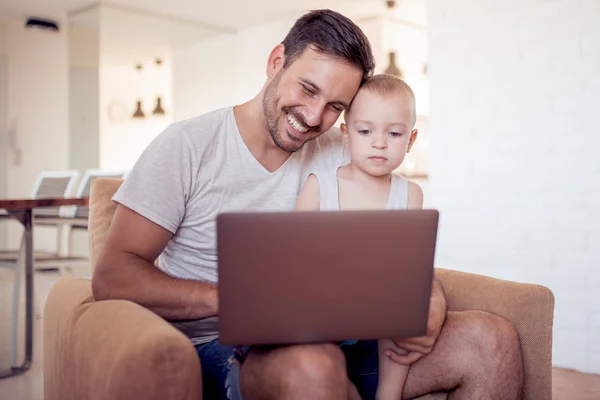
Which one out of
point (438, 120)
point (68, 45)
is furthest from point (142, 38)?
point (438, 120)

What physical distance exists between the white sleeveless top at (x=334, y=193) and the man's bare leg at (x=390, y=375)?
0.35m

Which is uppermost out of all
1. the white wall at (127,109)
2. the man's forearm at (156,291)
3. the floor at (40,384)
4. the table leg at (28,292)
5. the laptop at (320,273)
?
the white wall at (127,109)

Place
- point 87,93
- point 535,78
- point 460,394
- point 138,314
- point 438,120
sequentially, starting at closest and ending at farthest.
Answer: point 138,314 → point 460,394 → point 535,78 → point 438,120 → point 87,93

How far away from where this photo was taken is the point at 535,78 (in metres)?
2.79

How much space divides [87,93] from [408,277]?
613 cm

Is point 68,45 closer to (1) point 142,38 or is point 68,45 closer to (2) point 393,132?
(1) point 142,38

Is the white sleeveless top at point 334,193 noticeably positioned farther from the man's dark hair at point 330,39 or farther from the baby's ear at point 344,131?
the man's dark hair at point 330,39

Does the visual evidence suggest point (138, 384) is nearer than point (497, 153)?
Yes

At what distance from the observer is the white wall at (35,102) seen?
675 centimetres

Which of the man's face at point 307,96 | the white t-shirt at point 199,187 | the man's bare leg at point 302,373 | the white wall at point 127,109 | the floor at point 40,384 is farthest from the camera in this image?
the white wall at point 127,109

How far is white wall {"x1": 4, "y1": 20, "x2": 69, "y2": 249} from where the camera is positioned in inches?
266

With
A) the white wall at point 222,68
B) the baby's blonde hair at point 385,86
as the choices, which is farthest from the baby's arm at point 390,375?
the white wall at point 222,68

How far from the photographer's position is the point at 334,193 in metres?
1.53

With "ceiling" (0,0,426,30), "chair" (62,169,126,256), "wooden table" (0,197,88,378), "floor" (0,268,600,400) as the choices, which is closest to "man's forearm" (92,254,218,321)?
"floor" (0,268,600,400)
